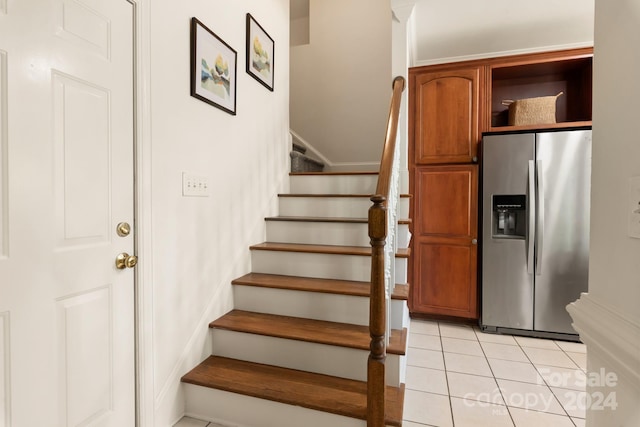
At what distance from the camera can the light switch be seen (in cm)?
168

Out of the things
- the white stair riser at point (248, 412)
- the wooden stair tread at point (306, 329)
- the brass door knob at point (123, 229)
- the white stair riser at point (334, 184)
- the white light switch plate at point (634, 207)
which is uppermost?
the white stair riser at point (334, 184)

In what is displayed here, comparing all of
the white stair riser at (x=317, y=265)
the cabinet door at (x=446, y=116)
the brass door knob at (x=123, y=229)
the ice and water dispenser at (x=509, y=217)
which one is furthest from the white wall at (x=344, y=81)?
the brass door knob at (x=123, y=229)

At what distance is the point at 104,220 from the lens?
1276 mm

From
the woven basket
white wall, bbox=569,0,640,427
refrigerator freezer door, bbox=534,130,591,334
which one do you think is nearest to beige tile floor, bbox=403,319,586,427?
refrigerator freezer door, bbox=534,130,591,334

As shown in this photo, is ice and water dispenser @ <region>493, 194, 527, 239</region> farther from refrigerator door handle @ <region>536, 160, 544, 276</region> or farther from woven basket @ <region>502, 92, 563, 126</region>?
woven basket @ <region>502, 92, 563, 126</region>

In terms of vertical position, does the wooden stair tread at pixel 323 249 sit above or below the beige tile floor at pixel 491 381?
above

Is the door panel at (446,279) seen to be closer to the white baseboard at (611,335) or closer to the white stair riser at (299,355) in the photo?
the white stair riser at (299,355)

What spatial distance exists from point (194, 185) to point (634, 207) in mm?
1760

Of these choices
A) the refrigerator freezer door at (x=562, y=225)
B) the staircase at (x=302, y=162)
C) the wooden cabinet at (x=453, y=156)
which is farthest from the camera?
the staircase at (x=302, y=162)

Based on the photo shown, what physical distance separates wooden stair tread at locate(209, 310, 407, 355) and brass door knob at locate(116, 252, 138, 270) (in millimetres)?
697

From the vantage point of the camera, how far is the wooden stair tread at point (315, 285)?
185 cm

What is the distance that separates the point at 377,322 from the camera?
1313 millimetres

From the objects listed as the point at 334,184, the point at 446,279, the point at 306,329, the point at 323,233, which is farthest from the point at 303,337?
the point at 446,279

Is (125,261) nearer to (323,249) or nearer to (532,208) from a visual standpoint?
(323,249)
